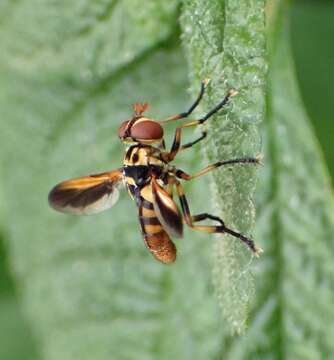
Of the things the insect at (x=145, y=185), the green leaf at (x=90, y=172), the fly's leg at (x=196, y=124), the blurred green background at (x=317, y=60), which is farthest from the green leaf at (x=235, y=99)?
the blurred green background at (x=317, y=60)

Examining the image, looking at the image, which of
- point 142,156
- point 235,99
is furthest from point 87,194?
point 235,99

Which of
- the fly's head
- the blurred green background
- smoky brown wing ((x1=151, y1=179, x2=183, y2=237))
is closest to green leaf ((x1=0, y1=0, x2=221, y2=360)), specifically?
the fly's head

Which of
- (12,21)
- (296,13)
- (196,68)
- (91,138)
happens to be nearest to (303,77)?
(296,13)

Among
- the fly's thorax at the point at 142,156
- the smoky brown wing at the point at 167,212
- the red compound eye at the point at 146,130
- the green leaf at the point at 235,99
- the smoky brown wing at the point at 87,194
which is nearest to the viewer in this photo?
the green leaf at the point at 235,99

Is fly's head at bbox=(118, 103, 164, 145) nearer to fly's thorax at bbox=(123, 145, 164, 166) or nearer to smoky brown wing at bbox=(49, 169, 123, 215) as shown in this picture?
fly's thorax at bbox=(123, 145, 164, 166)

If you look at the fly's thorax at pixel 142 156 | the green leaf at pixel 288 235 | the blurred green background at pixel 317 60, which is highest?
the blurred green background at pixel 317 60

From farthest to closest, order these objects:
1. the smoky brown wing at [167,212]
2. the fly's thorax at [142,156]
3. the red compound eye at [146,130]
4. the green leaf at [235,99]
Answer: the fly's thorax at [142,156]
the red compound eye at [146,130]
the smoky brown wing at [167,212]
the green leaf at [235,99]

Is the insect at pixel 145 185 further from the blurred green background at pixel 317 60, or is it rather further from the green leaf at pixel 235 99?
the blurred green background at pixel 317 60
